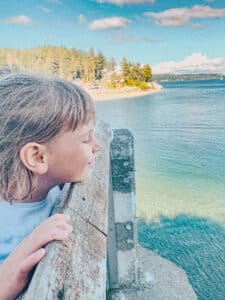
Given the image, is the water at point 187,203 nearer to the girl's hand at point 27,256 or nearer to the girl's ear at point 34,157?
the girl's ear at point 34,157

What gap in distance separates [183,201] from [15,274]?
433 inches

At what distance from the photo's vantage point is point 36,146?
3.46 ft

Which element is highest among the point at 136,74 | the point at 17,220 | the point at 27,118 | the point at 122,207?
the point at 27,118

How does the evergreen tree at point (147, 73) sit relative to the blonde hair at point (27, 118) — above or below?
below

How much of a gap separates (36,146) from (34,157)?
0.03m

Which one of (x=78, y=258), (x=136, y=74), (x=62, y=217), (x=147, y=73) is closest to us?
(x=78, y=258)

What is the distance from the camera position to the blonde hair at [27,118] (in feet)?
3.36

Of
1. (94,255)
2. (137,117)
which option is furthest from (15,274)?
(137,117)

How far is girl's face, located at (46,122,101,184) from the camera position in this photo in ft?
3.56

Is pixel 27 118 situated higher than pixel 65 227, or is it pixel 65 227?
pixel 27 118

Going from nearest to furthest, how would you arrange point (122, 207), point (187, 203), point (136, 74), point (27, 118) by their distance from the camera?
point (27, 118)
point (122, 207)
point (187, 203)
point (136, 74)

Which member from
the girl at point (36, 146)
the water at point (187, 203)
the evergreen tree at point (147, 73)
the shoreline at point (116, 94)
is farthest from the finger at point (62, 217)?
the evergreen tree at point (147, 73)

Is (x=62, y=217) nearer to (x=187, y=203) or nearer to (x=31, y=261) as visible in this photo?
(x=31, y=261)

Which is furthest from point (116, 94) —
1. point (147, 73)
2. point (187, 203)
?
point (187, 203)
